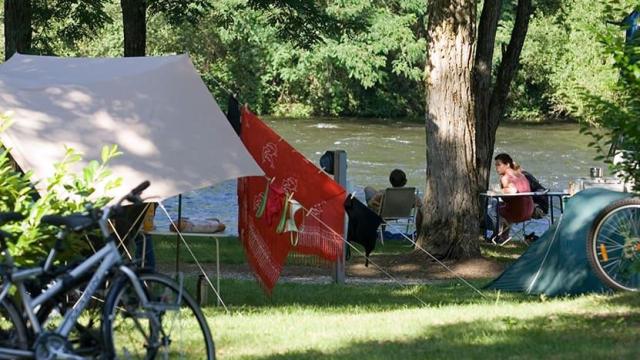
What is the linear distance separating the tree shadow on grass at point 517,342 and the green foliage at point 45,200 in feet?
4.19

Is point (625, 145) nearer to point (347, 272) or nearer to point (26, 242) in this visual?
point (26, 242)

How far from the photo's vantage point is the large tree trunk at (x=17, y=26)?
19000mm

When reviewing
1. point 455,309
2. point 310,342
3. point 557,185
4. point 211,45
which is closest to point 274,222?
point 455,309

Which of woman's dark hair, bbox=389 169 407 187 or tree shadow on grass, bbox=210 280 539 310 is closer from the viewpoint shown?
tree shadow on grass, bbox=210 280 539 310

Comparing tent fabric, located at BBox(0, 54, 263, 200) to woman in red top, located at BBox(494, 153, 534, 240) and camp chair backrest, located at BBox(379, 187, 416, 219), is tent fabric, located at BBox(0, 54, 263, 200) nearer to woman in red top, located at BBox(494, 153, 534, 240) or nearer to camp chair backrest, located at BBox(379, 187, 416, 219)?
camp chair backrest, located at BBox(379, 187, 416, 219)

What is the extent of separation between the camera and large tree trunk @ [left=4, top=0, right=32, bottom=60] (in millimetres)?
19000

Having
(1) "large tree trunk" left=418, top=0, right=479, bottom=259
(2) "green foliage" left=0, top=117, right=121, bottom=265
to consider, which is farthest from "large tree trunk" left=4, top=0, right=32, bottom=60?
(2) "green foliage" left=0, top=117, right=121, bottom=265

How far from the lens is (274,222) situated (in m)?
10.6

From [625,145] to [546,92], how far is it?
43687 mm

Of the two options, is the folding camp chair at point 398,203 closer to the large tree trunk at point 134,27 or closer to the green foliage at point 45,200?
the large tree trunk at point 134,27

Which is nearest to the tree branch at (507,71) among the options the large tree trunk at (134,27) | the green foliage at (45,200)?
the large tree trunk at (134,27)

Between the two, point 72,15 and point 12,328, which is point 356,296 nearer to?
point 12,328

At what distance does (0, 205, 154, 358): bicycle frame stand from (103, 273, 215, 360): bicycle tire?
5 cm

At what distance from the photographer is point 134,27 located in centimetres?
1869
